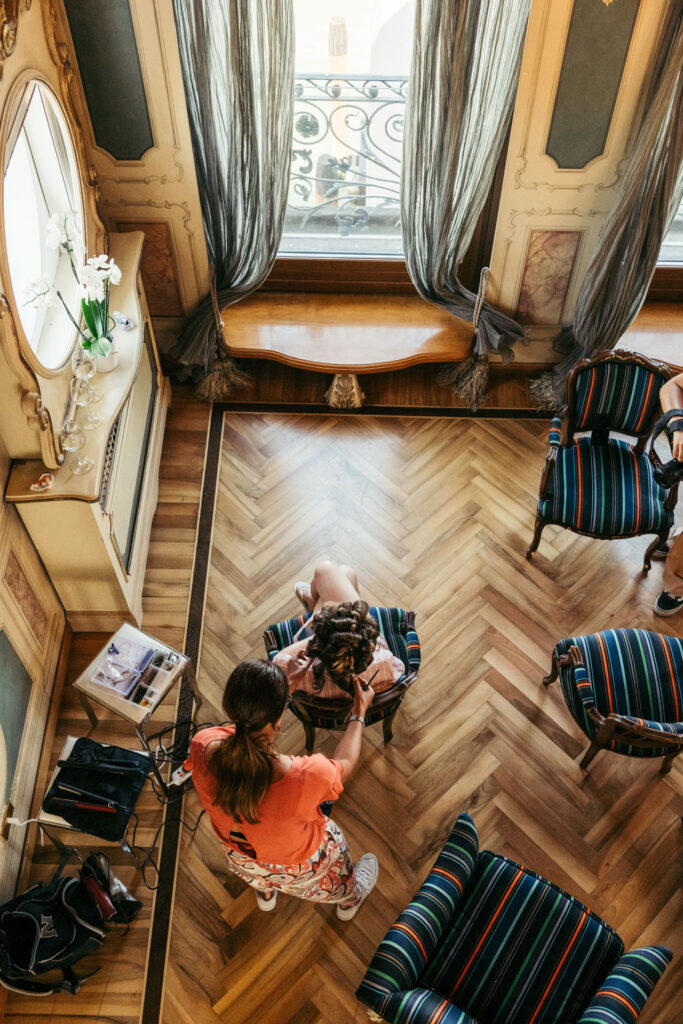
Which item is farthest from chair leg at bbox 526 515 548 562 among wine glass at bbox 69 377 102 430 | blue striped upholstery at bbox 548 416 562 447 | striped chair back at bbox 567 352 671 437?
wine glass at bbox 69 377 102 430

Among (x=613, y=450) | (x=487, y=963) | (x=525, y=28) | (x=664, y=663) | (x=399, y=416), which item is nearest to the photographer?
(x=487, y=963)

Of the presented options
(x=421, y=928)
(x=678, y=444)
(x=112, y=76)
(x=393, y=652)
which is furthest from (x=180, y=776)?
(x=112, y=76)

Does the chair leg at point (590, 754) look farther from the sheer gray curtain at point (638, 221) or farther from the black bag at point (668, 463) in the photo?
the sheer gray curtain at point (638, 221)

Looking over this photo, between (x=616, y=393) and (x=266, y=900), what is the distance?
92.7 inches

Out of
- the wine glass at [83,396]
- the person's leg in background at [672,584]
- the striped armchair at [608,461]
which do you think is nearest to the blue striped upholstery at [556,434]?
the striped armchair at [608,461]

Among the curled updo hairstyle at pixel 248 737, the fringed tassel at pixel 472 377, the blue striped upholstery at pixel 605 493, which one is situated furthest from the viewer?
the fringed tassel at pixel 472 377

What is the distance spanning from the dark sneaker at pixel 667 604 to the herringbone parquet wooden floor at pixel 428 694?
0.06 metres

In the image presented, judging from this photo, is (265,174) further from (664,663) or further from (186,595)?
(664,663)

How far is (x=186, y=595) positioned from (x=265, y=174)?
1.88 metres

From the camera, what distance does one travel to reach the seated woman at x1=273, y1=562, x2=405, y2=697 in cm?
230

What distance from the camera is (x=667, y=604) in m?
3.40

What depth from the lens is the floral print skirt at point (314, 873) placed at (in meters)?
2.19

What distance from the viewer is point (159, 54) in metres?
3.20

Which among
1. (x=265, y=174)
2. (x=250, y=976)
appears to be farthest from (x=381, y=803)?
(x=265, y=174)
